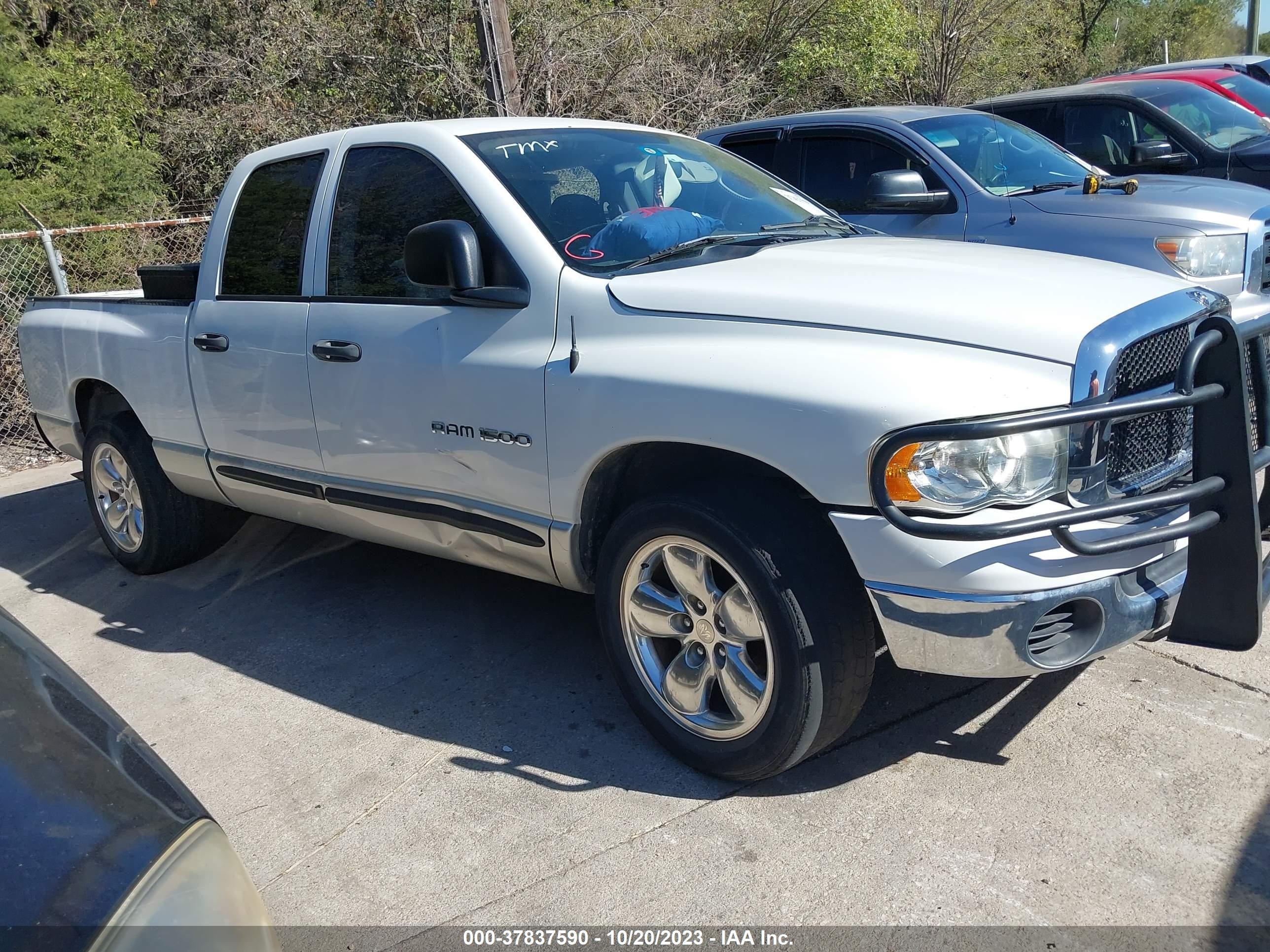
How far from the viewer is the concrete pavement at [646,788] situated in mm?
2797

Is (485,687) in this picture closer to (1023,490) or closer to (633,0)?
(1023,490)

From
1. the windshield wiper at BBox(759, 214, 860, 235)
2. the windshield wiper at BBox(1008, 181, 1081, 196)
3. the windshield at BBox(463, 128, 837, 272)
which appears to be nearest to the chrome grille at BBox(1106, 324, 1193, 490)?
the windshield at BBox(463, 128, 837, 272)

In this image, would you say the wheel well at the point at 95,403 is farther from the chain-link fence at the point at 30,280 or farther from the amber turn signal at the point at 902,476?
the amber turn signal at the point at 902,476

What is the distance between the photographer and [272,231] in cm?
459

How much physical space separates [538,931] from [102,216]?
418 inches

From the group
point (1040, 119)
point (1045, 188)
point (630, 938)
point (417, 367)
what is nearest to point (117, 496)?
point (417, 367)

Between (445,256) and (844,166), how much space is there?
175 inches

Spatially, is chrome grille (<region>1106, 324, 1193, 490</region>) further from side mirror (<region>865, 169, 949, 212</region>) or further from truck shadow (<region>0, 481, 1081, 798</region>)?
side mirror (<region>865, 169, 949, 212</region>)

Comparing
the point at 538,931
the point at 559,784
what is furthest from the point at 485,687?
the point at 538,931

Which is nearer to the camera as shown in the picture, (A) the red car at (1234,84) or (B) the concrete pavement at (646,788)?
(B) the concrete pavement at (646,788)

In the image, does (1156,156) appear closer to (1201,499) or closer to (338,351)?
(1201,499)

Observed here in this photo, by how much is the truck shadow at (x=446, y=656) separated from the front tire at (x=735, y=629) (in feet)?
0.64


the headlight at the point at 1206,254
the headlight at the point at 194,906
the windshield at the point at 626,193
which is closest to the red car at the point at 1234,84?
the headlight at the point at 1206,254

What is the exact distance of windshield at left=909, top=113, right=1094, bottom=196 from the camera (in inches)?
270
